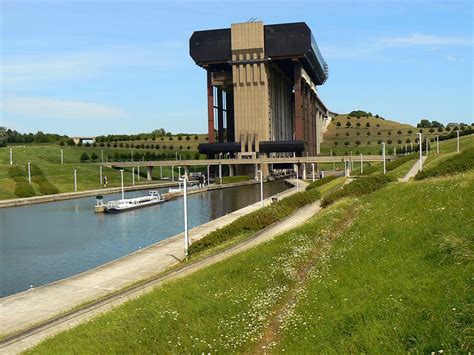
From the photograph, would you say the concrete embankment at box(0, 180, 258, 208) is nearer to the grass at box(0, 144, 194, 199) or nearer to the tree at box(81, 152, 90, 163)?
the grass at box(0, 144, 194, 199)

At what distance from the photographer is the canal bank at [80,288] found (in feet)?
84.1

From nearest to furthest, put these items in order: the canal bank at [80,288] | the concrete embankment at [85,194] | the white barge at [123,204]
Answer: the canal bank at [80,288] → the white barge at [123,204] → the concrete embankment at [85,194]

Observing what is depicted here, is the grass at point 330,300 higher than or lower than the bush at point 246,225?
higher

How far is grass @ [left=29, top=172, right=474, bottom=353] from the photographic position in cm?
1152

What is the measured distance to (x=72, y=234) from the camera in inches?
2381

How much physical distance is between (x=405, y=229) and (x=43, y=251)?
4031cm

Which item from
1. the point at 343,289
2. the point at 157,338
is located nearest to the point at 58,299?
the point at 157,338

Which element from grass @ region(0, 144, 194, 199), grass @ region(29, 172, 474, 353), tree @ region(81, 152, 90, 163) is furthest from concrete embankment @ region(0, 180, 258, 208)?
grass @ region(29, 172, 474, 353)

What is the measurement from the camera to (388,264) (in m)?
15.8

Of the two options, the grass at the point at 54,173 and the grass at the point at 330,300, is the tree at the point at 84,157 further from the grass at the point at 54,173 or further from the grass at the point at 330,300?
the grass at the point at 330,300

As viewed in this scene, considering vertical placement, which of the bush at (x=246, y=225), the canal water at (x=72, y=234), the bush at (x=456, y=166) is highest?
the bush at (x=456, y=166)

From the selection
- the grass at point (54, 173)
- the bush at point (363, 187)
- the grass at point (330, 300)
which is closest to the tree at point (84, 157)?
the grass at point (54, 173)

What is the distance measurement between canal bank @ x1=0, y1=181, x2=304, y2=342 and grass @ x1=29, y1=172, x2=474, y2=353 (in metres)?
8.74

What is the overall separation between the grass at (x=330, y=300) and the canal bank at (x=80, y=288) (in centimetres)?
874
